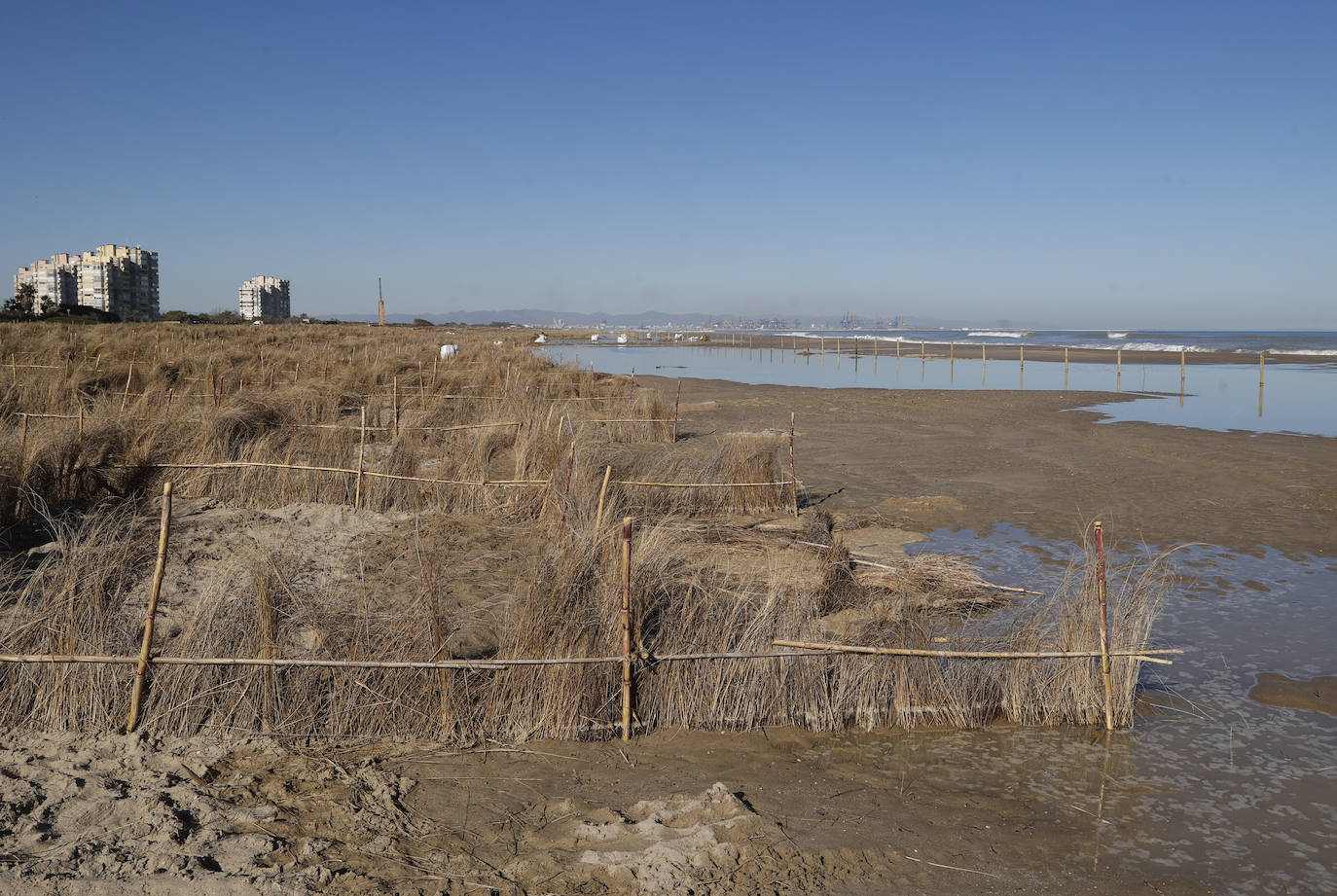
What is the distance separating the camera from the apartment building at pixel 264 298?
13500cm

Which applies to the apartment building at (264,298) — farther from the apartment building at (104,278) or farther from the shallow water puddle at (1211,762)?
the shallow water puddle at (1211,762)

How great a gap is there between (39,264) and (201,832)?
145242 millimetres

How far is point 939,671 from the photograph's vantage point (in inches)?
215

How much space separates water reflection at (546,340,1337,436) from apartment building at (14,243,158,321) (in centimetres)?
7266

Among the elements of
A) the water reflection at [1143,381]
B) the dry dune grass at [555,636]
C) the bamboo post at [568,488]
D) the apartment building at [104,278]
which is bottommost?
the dry dune grass at [555,636]

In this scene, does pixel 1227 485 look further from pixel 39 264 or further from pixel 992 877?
pixel 39 264

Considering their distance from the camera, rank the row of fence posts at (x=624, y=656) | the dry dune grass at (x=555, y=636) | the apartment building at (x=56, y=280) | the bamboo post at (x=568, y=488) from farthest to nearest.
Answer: the apartment building at (x=56, y=280) → the bamboo post at (x=568, y=488) → the dry dune grass at (x=555, y=636) → the row of fence posts at (x=624, y=656)

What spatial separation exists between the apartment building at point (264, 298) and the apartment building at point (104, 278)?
1425 cm

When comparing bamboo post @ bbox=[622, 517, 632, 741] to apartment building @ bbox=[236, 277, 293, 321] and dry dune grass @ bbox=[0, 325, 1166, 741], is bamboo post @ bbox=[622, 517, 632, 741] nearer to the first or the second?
dry dune grass @ bbox=[0, 325, 1166, 741]

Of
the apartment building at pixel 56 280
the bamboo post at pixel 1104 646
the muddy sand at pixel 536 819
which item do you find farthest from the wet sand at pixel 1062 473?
the apartment building at pixel 56 280

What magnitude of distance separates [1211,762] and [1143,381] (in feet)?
109

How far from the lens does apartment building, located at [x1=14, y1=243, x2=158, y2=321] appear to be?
332ft

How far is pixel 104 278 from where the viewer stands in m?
97.2

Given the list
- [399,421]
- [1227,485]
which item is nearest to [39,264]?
[399,421]
